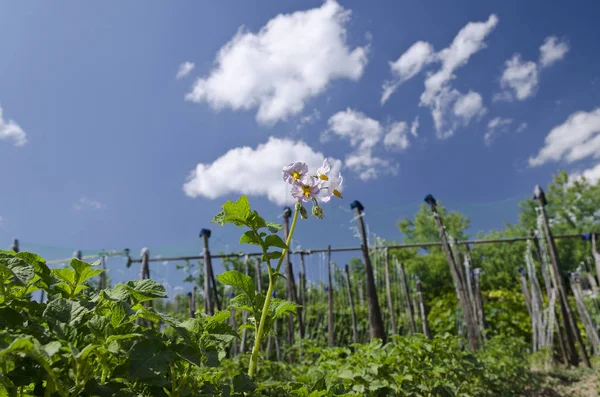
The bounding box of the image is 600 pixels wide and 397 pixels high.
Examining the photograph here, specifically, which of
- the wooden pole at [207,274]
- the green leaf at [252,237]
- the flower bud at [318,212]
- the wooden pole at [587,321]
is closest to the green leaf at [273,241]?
the green leaf at [252,237]

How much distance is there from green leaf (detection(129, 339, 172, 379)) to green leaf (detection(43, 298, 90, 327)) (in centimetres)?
10

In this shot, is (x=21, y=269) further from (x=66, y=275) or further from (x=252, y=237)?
(x=252, y=237)

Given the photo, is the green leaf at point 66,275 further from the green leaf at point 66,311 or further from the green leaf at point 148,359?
the green leaf at point 148,359

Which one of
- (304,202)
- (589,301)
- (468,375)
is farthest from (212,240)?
(589,301)

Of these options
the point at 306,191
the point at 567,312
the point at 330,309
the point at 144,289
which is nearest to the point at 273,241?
the point at 306,191

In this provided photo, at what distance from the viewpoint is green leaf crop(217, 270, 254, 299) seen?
0.88 metres

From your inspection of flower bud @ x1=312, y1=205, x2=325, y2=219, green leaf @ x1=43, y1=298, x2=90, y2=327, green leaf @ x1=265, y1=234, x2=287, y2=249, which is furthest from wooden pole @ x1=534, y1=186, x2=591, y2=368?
green leaf @ x1=43, y1=298, x2=90, y2=327

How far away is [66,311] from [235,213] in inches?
13.6

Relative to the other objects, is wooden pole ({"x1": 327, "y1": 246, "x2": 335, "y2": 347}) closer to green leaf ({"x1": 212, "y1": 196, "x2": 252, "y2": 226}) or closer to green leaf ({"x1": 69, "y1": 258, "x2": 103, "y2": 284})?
green leaf ({"x1": 212, "y1": 196, "x2": 252, "y2": 226})

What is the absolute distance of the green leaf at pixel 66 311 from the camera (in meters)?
0.62

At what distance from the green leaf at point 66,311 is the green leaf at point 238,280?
0.94 ft

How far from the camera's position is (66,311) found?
636 millimetres

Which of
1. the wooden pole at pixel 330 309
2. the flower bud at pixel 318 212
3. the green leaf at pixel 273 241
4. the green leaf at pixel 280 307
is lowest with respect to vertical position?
the wooden pole at pixel 330 309

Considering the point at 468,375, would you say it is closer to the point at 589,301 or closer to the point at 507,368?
the point at 507,368
